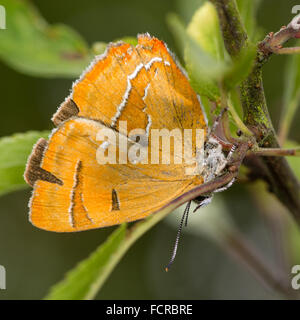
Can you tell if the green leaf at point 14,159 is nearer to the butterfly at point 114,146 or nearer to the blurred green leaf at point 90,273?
Answer: the butterfly at point 114,146

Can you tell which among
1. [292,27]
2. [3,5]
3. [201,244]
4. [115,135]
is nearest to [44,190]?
[115,135]

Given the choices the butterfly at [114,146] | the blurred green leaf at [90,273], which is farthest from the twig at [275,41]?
the blurred green leaf at [90,273]

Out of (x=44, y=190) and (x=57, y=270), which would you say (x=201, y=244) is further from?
(x=44, y=190)

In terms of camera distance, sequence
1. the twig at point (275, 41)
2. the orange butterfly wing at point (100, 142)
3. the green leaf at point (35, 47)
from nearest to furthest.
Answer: the twig at point (275, 41) → the orange butterfly wing at point (100, 142) → the green leaf at point (35, 47)

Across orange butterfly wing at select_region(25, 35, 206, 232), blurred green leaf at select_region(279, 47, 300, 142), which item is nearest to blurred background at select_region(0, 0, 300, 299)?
blurred green leaf at select_region(279, 47, 300, 142)

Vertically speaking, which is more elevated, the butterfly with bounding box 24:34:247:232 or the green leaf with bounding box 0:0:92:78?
the green leaf with bounding box 0:0:92:78

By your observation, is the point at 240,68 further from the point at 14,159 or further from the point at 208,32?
the point at 14,159

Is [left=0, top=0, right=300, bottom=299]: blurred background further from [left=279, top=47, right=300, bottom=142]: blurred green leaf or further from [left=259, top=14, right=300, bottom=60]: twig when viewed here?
[left=259, top=14, right=300, bottom=60]: twig
